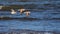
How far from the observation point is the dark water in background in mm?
3383

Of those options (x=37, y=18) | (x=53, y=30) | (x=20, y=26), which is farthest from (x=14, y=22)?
(x=53, y=30)

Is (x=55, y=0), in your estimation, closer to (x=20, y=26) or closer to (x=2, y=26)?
(x=20, y=26)

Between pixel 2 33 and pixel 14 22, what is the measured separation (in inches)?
10.8

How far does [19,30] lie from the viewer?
3436 mm

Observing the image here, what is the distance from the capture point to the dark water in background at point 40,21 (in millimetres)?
3383

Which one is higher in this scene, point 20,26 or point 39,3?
point 39,3

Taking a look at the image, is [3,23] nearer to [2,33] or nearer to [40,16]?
[2,33]

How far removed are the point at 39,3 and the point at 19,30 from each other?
0.55m

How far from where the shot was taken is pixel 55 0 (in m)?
3.37

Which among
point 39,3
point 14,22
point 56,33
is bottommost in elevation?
point 56,33

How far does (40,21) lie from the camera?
135 inches

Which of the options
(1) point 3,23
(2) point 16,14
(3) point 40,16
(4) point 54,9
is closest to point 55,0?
(4) point 54,9

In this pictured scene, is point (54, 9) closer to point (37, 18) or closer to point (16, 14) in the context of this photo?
point (37, 18)

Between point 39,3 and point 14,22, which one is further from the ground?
point 39,3
